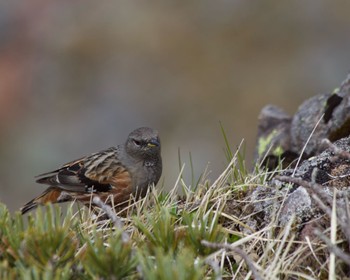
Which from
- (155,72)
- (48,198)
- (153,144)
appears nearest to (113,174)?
(153,144)

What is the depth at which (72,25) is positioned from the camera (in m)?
17.0

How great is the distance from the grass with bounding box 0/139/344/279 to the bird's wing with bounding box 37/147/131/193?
2.37 metres

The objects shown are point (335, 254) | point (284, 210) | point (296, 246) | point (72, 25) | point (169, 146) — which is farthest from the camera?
point (72, 25)

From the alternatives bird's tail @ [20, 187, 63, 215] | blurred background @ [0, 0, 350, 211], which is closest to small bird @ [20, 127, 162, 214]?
bird's tail @ [20, 187, 63, 215]

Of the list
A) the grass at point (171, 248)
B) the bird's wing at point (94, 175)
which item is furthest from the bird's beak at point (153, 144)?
the grass at point (171, 248)

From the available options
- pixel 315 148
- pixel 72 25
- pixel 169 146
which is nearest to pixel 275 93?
pixel 169 146

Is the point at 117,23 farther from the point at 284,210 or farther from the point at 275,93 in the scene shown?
the point at 284,210

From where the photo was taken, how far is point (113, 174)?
7.14m

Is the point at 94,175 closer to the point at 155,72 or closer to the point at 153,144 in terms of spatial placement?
the point at 153,144

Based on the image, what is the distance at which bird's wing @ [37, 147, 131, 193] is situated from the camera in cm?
707

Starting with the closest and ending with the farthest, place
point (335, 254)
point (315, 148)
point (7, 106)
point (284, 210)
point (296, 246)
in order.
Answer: point (335, 254)
point (296, 246)
point (284, 210)
point (315, 148)
point (7, 106)

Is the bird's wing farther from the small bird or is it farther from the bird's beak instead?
the bird's beak

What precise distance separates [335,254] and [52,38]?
557 inches

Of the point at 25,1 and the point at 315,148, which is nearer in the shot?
the point at 315,148
